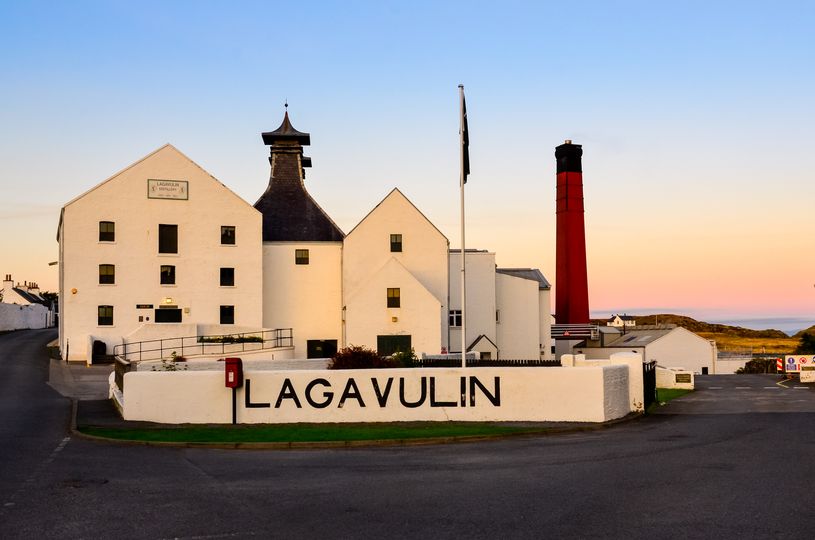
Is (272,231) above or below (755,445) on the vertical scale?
above

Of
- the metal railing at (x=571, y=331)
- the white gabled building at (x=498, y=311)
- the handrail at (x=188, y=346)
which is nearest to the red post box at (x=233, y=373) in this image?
the handrail at (x=188, y=346)

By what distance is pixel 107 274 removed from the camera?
52.1 meters

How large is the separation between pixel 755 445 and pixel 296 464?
10154 millimetres

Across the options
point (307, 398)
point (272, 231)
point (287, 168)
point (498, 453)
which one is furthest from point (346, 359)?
point (287, 168)

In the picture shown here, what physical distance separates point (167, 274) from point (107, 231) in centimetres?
463

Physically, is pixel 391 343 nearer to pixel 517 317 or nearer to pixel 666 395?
pixel 517 317

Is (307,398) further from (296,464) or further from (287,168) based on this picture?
(287,168)

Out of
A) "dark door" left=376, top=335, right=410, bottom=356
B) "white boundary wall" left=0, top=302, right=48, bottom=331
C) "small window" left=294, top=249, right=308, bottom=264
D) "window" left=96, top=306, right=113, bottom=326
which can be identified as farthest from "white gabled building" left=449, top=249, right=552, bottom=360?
"white boundary wall" left=0, top=302, right=48, bottom=331

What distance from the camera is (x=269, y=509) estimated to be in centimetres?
1138

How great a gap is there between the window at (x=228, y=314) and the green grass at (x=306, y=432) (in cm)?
3293

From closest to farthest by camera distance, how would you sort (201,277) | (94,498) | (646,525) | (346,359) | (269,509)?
(646,525), (269,509), (94,498), (346,359), (201,277)

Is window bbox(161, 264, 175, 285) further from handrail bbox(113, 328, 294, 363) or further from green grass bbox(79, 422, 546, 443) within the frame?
green grass bbox(79, 422, 546, 443)

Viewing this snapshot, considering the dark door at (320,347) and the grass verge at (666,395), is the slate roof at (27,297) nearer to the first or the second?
the dark door at (320,347)

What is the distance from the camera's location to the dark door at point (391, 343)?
54.5 meters
